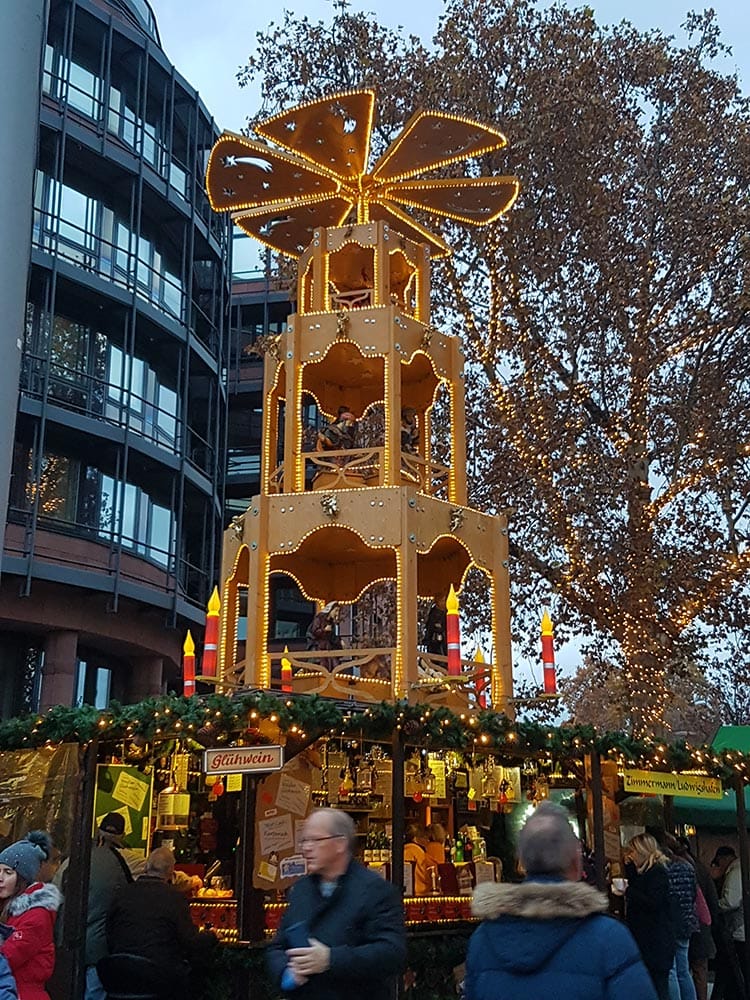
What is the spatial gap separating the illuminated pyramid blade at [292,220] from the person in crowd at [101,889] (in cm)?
671

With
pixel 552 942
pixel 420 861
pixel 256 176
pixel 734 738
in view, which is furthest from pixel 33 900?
pixel 734 738

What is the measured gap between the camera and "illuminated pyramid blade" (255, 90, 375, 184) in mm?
10773

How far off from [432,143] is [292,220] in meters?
2.10

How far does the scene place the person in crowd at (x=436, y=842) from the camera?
1133 cm

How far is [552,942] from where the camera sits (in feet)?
10.5

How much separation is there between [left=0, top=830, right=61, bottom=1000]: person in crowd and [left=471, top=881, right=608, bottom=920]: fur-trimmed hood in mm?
2909

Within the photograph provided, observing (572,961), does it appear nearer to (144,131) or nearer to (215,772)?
(215,772)

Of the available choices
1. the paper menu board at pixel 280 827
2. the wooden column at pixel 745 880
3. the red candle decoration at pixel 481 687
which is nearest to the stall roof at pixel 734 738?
the wooden column at pixel 745 880

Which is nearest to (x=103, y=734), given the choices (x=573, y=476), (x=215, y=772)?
(x=215, y=772)

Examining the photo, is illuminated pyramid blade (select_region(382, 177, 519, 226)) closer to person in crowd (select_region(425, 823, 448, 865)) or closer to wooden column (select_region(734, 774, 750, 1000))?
person in crowd (select_region(425, 823, 448, 865))

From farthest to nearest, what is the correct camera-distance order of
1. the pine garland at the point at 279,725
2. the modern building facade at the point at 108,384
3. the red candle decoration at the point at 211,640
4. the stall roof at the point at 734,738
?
1. the modern building facade at the point at 108,384
2. the stall roof at the point at 734,738
3. the red candle decoration at the point at 211,640
4. the pine garland at the point at 279,725

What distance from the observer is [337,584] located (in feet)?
40.0

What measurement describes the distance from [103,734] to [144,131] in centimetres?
2126

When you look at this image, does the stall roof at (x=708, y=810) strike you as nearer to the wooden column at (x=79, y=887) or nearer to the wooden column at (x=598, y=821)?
the wooden column at (x=598, y=821)
